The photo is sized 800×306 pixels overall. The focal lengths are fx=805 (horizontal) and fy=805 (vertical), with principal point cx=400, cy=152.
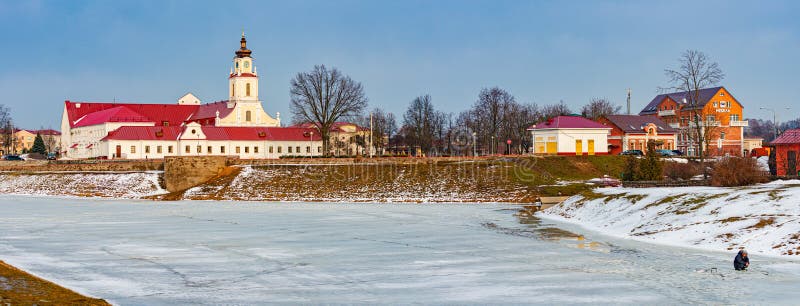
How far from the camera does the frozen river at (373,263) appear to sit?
20297 millimetres

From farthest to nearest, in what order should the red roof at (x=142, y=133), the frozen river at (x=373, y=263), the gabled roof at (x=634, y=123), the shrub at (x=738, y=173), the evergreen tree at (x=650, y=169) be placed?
1. the red roof at (x=142, y=133)
2. the gabled roof at (x=634, y=123)
3. the evergreen tree at (x=650, y=169)
4. the shrub at (x=738, y=173)
5. the frozen river at (x=373, y=263)

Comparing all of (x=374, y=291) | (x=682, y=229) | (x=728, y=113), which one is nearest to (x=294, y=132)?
(x=728, y=113)

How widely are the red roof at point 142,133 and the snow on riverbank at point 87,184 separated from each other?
14.6 metres

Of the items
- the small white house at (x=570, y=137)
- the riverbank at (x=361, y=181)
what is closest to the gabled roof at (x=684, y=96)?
the small white house at (x=570, y=137)

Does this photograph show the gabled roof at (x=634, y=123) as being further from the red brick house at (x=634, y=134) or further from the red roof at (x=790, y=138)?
the red roof at (x=790, y=138)

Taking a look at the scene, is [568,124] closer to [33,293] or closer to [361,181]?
[361,181]

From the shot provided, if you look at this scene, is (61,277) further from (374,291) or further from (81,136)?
(81,136)

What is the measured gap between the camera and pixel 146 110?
12038 centimetres

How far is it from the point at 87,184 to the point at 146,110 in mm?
44071

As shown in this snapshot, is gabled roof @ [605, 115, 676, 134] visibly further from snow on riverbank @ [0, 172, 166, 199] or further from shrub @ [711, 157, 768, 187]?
snow on riverbank @ [0, 172, 166, 199]

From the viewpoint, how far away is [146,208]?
53.9 meters

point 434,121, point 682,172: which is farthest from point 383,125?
point 682,172

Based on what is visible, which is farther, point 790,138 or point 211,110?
point 211,110

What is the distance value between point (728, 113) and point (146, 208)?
272 ft
